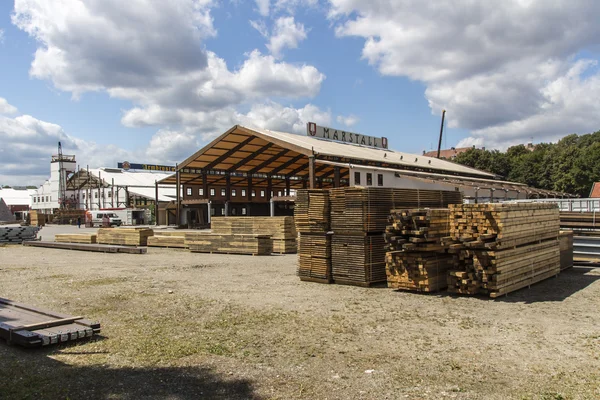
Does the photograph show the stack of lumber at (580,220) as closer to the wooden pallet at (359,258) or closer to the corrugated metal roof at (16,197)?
the wooden pallet at (359,258)

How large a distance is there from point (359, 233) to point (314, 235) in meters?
1.52

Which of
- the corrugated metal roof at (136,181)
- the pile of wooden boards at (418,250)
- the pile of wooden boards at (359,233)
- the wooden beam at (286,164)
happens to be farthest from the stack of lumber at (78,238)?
the corrugated metal roof at (136,181)

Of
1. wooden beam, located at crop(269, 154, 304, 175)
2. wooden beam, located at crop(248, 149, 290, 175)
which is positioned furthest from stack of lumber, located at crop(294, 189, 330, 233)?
wooden beam, located at crop(269, 154, 304, 175)

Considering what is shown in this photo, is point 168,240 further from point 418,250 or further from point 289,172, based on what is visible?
point 289,172

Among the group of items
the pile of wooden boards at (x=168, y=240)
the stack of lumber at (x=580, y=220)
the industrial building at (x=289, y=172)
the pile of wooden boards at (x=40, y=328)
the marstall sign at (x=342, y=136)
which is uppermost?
the marstall sign at (x=342, y=136)

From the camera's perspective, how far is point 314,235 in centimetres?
1362

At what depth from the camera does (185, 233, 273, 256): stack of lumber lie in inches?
853

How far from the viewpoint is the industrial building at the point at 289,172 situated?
34938 millimetres

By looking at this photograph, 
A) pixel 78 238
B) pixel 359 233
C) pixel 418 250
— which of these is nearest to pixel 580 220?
pixel 418 250

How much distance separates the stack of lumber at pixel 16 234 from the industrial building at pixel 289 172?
606 inches

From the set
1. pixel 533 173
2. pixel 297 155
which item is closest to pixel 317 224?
pixel 297 155

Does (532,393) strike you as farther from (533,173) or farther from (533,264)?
(533,173)

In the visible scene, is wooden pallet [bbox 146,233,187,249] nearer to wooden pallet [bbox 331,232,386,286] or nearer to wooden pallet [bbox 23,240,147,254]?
wooden pallet [bbox 23,240,147,254]

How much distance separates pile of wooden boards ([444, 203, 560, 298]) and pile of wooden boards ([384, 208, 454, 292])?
427 mm
